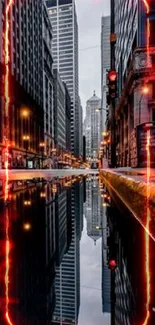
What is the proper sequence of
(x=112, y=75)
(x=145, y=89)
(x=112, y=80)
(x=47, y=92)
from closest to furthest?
(x=112, y=75)
(x=112, y=80)
(x=145, y=89)
(x=47, y=92)

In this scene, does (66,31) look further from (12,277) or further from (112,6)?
(12,277)

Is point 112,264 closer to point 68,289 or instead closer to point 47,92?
point 68,289

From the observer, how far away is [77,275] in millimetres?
2787

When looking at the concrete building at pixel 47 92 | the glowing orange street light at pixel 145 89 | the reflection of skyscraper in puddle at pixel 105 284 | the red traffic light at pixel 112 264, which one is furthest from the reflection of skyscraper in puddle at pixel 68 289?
the concrete building at pixel 47 92

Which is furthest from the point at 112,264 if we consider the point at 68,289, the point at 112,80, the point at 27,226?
the point at 112,80

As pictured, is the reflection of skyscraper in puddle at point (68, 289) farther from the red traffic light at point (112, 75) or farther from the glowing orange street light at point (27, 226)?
the red traffic light at point (112, 75)

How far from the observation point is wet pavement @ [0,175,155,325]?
190cm

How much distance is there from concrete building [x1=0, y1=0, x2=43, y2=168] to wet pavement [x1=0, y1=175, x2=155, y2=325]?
5561 centimetres

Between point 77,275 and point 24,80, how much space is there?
3125 inches

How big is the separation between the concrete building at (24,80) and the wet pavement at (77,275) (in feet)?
182

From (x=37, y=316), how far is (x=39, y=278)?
78 centimetres

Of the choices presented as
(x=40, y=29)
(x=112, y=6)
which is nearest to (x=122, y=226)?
(x=112, y=6)

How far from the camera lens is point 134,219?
15.6ft

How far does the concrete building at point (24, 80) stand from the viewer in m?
65.0
